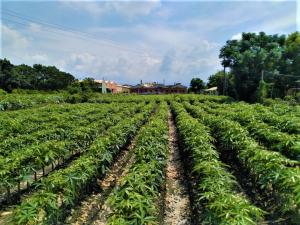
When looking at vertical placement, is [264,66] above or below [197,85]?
above

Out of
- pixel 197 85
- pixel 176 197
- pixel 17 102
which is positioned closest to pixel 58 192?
pixel 176 197

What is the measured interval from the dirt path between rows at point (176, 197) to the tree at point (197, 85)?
69.3 metres

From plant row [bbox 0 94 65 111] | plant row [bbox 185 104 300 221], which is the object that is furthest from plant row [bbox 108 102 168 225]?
plant row [bbox 0 94 65 111]

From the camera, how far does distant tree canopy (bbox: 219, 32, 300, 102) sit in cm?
3534

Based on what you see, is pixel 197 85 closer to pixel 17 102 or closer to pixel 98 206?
pixel 17 102

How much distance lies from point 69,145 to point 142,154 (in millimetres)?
2945

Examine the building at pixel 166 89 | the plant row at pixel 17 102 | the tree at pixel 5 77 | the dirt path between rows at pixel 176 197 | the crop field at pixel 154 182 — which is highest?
the tree at pixel 5 77

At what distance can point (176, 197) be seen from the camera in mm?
6887

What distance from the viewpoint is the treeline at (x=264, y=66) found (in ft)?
116

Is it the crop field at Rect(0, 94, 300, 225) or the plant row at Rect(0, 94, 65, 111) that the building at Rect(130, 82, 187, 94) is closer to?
the plant row at Rect(0, 94, 65, 111)

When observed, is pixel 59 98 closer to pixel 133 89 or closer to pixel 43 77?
pixel 43 77

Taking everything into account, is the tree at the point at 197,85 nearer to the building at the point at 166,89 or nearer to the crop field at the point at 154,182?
the building at the point at 166,89

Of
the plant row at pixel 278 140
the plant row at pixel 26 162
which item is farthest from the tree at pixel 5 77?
the plant row at pixel 278 140

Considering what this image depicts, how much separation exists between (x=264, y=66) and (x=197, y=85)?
4323 centimetres
